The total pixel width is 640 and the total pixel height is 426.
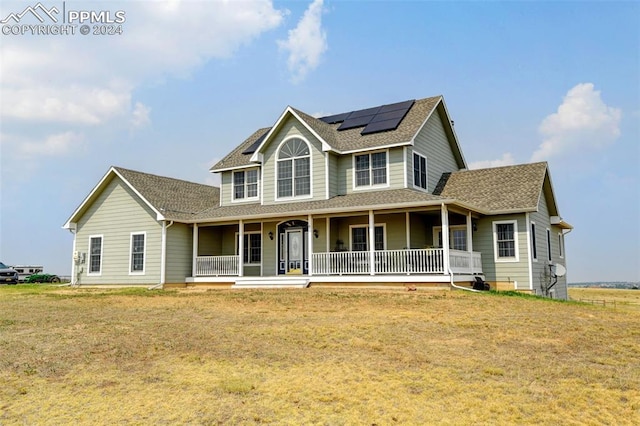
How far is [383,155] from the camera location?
22.1 metres

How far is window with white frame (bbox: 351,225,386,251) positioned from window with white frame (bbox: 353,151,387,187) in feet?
6.06

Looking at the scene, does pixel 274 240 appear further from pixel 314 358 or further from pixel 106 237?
pixel 314 358

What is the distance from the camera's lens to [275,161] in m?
24.0

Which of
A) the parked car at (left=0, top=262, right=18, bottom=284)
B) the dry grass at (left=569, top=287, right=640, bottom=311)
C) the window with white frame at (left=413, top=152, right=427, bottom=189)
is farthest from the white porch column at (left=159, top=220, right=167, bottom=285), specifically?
the parked car at (left=0, top=262, right=18, bottom=284)

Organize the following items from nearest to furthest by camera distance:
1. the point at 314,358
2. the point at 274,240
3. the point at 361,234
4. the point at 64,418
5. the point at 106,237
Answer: the point at 64,418 → the point at 314,358 → the point at 361,234 → the point at 274,240 → the point at 106,237

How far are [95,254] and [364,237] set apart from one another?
13731mm

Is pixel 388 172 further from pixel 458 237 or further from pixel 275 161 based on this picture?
pixel 275 161

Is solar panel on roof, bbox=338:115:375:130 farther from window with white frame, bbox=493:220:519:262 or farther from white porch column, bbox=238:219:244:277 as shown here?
window with white frame, bbox=493:220:519:262

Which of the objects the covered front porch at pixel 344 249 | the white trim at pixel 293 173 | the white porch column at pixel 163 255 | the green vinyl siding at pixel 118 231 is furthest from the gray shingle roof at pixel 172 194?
the white trim at pixel 293 173

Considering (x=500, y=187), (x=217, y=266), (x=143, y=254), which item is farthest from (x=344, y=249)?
(x=143, y=254)

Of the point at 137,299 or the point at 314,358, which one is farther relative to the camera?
the point at 137,299

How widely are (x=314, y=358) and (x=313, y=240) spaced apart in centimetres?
1377

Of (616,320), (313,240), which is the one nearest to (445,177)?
(313,240)

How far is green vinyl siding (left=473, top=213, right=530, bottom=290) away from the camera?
20.3 m
